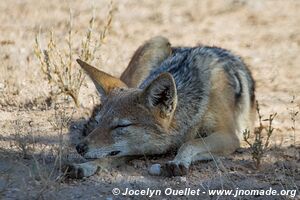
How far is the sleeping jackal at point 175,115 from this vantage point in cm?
600

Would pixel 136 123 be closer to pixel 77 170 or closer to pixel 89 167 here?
pixel 89 167

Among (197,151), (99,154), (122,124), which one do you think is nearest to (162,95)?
(122,124)

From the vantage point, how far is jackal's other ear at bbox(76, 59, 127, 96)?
6.54 meters

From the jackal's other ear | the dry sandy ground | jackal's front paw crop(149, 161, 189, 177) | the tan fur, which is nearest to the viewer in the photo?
the dry sandy ground

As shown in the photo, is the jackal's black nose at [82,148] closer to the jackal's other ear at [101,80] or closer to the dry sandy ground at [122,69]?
the dry sandy ground at [122,69]

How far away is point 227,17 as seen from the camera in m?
11.2

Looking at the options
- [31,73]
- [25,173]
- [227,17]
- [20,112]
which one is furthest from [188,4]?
[25,173]

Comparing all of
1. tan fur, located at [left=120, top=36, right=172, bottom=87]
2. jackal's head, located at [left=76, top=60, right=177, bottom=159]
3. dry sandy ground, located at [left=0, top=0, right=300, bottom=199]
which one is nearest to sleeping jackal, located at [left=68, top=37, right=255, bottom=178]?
jackal's head, located at [left=76, top=60, right=177, bottom=159]

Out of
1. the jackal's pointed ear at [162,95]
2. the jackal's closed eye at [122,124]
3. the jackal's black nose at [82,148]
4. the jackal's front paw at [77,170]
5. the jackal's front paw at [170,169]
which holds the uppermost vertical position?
the jackal's pointed ear at [162,95]

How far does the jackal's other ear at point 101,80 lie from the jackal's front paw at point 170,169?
1.01m

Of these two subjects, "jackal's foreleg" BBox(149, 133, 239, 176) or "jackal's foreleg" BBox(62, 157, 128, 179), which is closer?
"jackal's foreleg" BBox(62, 157, 128, 179)

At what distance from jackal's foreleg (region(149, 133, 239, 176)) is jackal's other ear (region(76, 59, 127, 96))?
950 mm

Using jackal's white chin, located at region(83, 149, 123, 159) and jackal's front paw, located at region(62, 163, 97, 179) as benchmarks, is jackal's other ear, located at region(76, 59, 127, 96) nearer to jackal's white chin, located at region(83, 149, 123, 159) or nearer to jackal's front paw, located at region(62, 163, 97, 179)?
jackal's white chin, located at region(83, 149, 123, 159)

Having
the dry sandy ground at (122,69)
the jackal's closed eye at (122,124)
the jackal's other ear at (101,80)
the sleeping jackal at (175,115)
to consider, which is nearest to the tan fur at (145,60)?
the dry sandy ground at (122,69)
